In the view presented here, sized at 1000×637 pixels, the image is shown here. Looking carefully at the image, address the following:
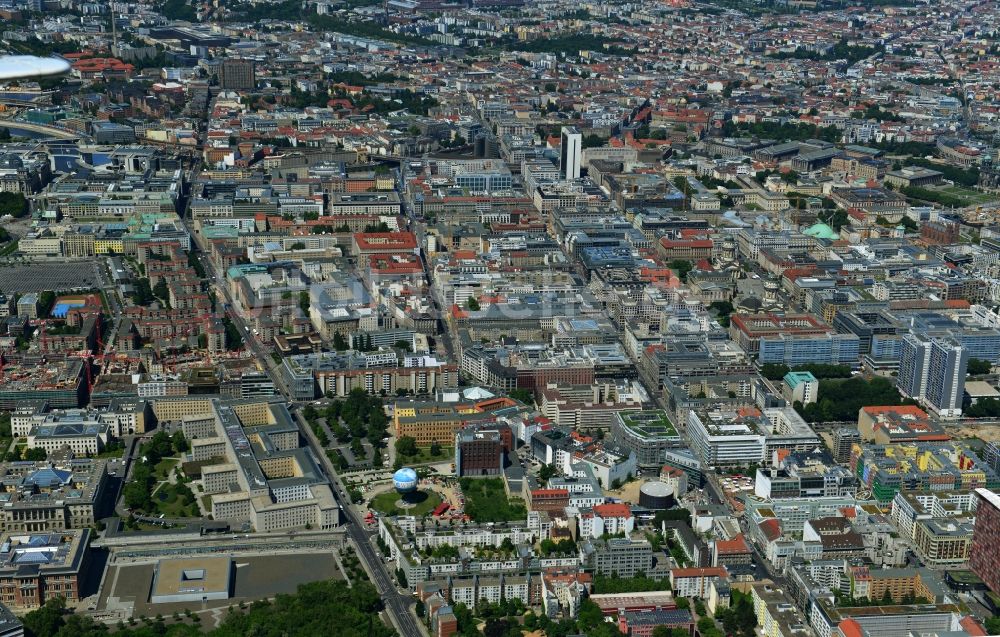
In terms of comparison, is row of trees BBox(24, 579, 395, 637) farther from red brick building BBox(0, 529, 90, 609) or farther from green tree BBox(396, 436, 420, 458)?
green tree BBox(396, 436, 420, 458)

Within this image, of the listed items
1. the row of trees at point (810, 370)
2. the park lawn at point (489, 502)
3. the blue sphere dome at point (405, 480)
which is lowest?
the park lawn at point (489, 502)

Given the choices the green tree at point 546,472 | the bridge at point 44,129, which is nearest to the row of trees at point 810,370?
the green tree at point 546,472

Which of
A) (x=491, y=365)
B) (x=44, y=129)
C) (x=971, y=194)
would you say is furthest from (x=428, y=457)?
(x=44, y=129)

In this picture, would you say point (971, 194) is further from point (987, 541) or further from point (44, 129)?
point (44, 129)

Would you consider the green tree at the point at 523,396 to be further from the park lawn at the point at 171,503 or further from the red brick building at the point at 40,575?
the red brick building at the point at 40,575

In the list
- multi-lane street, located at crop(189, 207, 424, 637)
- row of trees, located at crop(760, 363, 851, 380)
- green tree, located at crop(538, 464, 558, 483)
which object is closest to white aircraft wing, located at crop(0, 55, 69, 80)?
multi-lane street, located at crop(189, 207, 424, 637)

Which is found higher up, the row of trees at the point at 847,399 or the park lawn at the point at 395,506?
the row of trees at the point at 847,399

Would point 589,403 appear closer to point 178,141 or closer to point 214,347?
point 214,347
